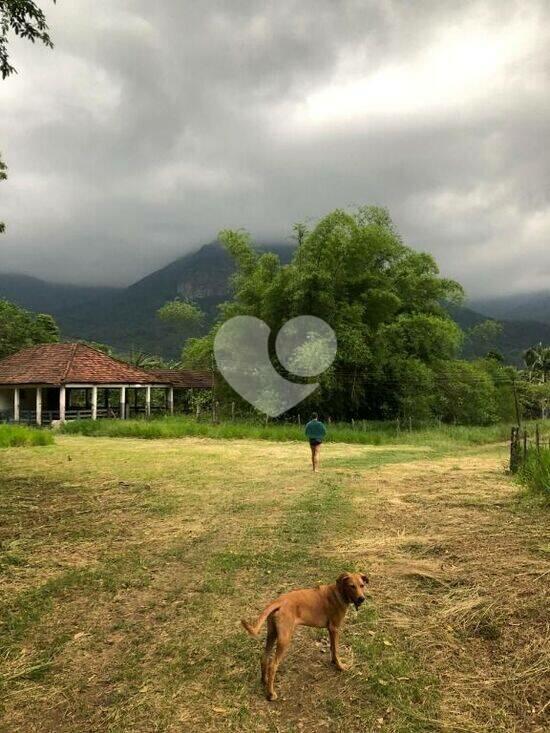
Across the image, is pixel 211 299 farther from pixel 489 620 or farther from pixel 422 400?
pixel 489 620

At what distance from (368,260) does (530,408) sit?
2290 centimetres

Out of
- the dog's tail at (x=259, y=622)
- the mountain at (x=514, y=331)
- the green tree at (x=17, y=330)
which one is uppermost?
the mountain at (x=514, y=331)

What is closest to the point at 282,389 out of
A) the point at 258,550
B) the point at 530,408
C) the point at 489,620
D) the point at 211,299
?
the point at 258,550

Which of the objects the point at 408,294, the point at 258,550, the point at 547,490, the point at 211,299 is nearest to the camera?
the point at 258,550

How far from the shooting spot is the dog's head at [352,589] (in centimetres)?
305

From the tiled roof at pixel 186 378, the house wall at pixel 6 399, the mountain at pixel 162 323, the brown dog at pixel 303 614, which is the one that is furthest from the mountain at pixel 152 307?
the brown dog at pixel 303 614

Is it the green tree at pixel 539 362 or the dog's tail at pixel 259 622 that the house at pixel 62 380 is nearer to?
the dog's tail at pixel 259 622

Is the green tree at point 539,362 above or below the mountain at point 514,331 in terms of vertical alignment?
below

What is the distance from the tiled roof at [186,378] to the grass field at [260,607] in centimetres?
2289

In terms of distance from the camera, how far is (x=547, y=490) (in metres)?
7.18

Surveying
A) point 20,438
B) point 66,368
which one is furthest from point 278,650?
point 66,368

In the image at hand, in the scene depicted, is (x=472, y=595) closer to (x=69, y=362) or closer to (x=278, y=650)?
(x=278, y=650)

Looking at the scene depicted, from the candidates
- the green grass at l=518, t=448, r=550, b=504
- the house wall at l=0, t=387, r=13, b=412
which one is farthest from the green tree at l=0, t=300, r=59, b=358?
the green grass at l=518, t=448, r=550, b=504

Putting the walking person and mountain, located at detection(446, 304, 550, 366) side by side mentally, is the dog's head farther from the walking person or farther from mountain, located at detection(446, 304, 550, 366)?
mountain, located at detection(446, 304, 550, 366)
